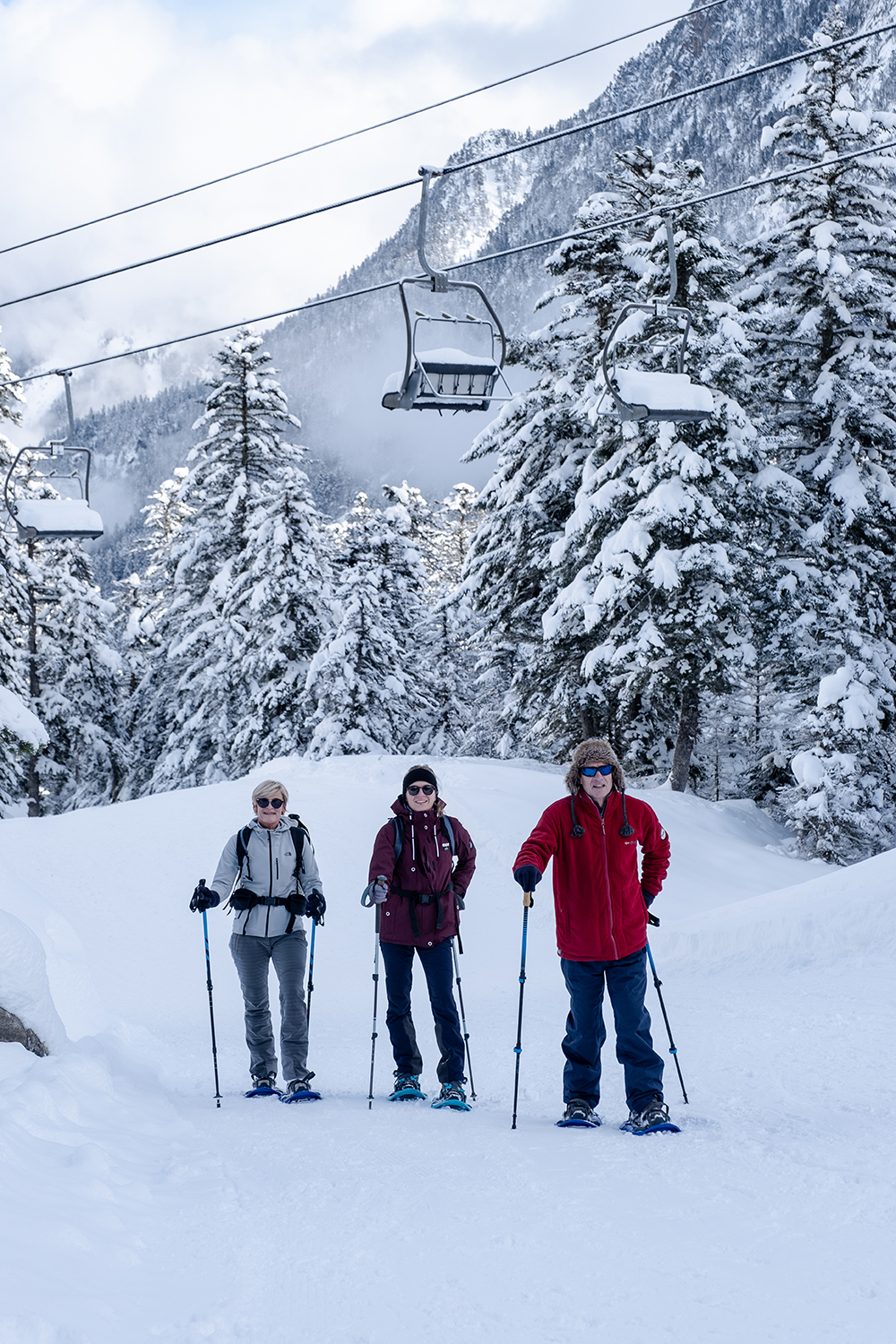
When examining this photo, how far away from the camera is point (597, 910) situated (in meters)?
5.11

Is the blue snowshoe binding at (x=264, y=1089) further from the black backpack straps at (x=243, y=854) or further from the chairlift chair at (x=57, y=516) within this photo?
the chairlift chair at (x=57, y=516)

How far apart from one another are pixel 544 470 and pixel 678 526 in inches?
218

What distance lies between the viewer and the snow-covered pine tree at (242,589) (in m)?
26.0

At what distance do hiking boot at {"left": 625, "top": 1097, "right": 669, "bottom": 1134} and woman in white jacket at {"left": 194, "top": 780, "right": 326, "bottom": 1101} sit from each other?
2.10m

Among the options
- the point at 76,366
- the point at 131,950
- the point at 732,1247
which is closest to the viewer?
the point at 732,1247

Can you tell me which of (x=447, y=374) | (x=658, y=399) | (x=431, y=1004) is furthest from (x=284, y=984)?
(x=658, y=399)

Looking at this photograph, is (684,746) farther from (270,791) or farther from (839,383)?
(270,791)

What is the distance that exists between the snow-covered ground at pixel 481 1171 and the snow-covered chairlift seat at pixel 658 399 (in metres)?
4.82

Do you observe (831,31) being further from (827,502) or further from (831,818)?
(831,818)

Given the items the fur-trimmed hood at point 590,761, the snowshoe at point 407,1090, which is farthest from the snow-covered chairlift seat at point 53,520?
the fur-trimmed hood at point 590,761

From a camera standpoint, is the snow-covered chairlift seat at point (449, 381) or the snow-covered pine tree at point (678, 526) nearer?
the snow-covered chairlift seat at point (449, 381)

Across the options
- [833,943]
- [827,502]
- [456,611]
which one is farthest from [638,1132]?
[456,611]

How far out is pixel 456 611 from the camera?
23.9 m

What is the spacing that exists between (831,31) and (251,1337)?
2232 centimetres
